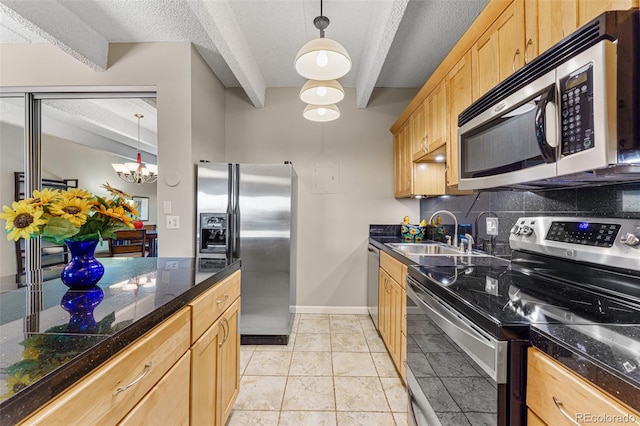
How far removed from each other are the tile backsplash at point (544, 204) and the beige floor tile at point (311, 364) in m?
1.57

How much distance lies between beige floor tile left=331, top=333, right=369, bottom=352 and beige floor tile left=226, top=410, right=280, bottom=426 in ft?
3.02

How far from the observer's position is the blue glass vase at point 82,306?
27.5 inches

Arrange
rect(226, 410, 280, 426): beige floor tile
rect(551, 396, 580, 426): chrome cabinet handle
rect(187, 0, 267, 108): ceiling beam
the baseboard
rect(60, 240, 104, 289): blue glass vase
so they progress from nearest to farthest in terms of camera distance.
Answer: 1. rect(551, 396, 580, 426): chrome cabinet handle
2. rect(60, 240, 104, 289): blue glass vase
3. rect(226, 410, 280, 426): beige floor tile
4. rect(187, 0, 267, 108): ceiling beam
5. the baseboard

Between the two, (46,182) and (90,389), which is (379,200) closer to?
(90,389)

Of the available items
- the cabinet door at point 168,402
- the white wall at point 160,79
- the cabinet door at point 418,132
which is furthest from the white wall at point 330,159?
the cabinet door at point 168,402

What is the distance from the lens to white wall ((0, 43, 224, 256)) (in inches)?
99.2

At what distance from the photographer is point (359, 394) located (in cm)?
193

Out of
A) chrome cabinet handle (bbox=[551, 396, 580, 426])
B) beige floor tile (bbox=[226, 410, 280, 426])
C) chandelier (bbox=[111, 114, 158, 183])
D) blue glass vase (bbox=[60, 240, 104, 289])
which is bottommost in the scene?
beige floor tile (bbox=[226, 410, 280, 426])

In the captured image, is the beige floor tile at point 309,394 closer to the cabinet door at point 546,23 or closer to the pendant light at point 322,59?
the pendant light at point 322,59

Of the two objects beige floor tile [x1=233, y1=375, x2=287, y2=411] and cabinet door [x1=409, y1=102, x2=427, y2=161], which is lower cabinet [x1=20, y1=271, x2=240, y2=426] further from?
cabinet door [x1=409, y1=102, x2=427, y2=161]

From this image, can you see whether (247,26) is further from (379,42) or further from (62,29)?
(62,29)

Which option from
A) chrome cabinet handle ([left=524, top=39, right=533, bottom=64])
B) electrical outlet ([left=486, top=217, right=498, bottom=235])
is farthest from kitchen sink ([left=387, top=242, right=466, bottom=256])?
chrome cabinet handle ([left=524, top=39, right=533, bottom=64])

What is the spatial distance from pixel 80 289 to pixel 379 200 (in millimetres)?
2974

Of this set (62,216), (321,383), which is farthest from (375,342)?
(62,216)
